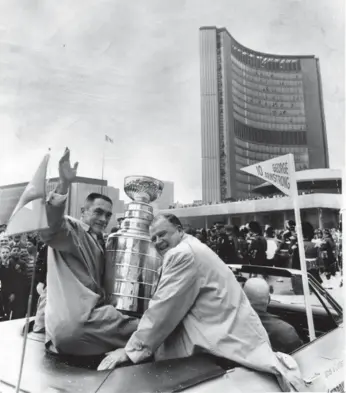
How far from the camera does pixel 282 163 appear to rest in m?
1.43

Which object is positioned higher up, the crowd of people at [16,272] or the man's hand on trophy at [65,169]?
the man's hand on trophy at [65,169]

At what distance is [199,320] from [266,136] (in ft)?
2.71

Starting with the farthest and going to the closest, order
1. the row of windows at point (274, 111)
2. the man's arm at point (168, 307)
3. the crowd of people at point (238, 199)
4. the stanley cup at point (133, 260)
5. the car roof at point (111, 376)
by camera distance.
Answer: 1. the row of windows at point (274, 111)
2. the crowd of people at point (238, 199)
3. the stanley cup at point (133, 260)
4. the man's arm at point (168, 307)
5. the car roof at point (111, 376)

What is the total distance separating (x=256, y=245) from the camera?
1589 millimetres

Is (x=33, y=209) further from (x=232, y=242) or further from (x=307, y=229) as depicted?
(x=307, y=229)

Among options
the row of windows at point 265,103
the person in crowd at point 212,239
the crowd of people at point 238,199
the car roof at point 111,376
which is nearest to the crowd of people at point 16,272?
the car roof at point 111,376

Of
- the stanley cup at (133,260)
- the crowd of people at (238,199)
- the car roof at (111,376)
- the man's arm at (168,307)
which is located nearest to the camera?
the car roof at (111,376)

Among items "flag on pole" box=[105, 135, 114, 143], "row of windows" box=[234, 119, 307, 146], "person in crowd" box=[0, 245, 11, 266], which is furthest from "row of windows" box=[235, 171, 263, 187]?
"person in crowd" box=[0, 245, 11, 266]

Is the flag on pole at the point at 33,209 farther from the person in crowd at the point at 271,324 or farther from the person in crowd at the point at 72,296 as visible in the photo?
the person in crowd at the point at 271,324

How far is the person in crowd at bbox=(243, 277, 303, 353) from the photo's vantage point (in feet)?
4.11

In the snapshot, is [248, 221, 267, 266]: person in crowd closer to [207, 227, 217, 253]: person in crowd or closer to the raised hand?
[207, 227, 217, 253]: person in crowd

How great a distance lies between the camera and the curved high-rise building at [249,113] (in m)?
1.44

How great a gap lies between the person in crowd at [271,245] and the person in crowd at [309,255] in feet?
0.27

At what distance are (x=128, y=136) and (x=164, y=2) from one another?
1.73 feet
